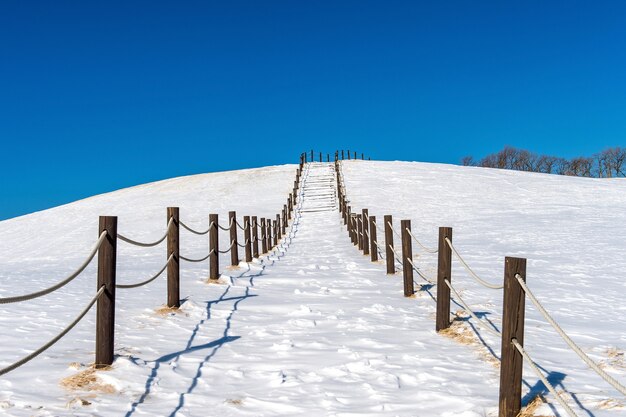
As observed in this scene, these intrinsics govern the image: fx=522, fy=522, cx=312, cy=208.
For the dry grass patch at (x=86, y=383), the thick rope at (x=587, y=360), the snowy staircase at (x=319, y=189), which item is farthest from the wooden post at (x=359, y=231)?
the snowy staircase at (x=319, y=189)

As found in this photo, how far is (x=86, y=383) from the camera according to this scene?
3.89m

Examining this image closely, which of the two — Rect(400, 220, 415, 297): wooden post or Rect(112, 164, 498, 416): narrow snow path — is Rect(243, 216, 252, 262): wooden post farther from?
Rect(400, 220, 415, 297): wooden post

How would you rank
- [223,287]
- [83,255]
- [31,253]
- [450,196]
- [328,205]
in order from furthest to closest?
[450,196]
[328,205]
[31,253]
[83,255]
[223,287]

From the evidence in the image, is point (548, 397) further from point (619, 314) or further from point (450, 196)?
point (450, 196)

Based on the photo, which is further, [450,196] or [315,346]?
[450,196]

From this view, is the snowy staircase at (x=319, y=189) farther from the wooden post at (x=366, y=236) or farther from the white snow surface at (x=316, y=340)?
the wooden post at (x=366, y=236)

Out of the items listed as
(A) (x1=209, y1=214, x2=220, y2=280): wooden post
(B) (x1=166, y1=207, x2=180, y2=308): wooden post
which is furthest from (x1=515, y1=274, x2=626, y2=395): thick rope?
(A) (x1=209, y1=214, x2=220, y2=280): wooden post

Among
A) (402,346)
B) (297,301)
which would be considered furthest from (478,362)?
(297,301)

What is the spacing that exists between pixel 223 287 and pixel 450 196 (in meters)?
24.5

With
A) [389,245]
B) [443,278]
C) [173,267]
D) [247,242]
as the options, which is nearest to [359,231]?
[247,242]

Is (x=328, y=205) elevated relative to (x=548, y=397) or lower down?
elevated

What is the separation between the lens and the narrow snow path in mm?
3771

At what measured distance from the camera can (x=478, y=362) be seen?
4.80m

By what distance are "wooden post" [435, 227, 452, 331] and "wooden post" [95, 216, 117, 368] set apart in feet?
11.2
